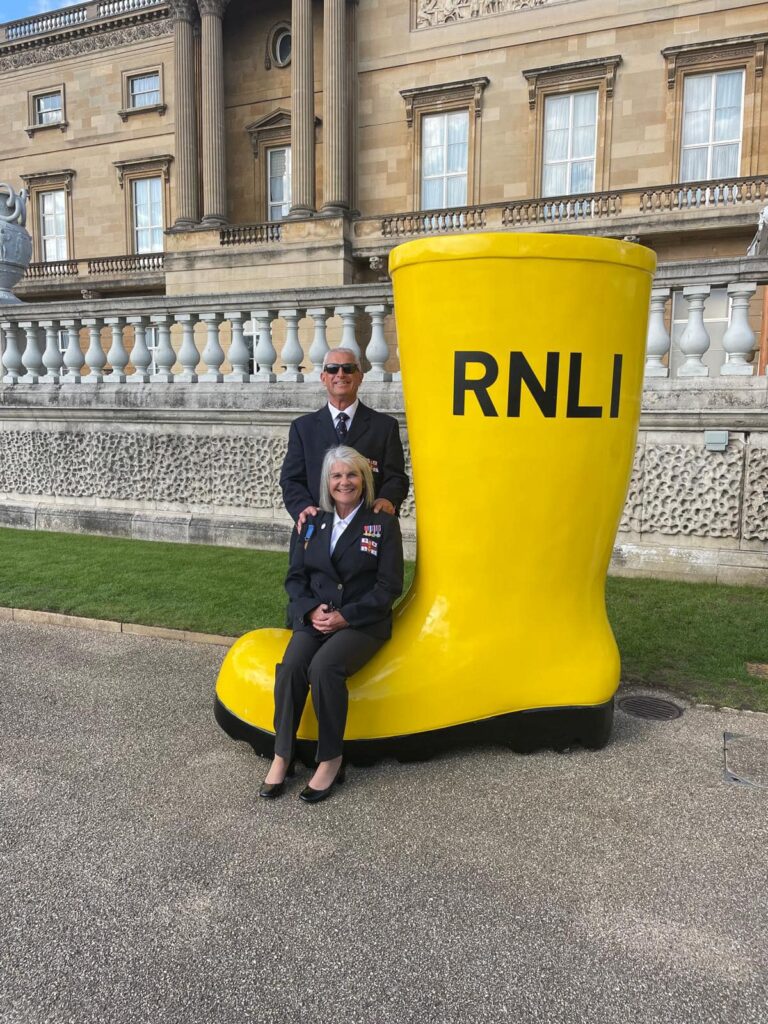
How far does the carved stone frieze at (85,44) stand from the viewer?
25.0 m

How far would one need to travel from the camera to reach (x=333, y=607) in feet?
9.87

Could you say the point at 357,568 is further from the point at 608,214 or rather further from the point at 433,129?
the point at 433,129

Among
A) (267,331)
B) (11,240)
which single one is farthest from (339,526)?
(11,240)

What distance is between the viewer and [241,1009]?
177 cm

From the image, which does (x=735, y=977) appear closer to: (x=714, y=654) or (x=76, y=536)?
(x=714, y=654)

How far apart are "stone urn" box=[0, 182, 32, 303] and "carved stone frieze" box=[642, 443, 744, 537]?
26.0 feet

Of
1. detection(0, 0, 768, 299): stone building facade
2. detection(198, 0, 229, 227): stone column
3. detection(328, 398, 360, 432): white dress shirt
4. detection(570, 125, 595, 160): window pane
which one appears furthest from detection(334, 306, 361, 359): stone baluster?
detection(198, 0, 229, 227): stone column

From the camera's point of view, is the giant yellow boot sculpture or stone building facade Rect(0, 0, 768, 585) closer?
the giant yellow boot sculpture

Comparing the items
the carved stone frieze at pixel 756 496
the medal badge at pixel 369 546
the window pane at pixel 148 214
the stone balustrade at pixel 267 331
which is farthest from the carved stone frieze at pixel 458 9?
the medal badge at pixel 369 546

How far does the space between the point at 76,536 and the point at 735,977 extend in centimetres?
699

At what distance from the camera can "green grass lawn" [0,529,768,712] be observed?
4.00m

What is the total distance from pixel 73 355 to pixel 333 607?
5.91m

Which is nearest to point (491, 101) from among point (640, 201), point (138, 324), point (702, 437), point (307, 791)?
point (640, 201)

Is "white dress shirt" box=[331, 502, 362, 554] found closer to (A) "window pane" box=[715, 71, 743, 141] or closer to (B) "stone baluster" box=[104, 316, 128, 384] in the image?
(B) "stone baluster" box=[104, 316, 128, 384]
